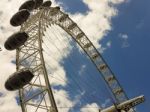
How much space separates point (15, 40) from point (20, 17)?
401 centimetres

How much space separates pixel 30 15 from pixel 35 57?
26.9ft

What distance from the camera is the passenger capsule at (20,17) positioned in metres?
44.6

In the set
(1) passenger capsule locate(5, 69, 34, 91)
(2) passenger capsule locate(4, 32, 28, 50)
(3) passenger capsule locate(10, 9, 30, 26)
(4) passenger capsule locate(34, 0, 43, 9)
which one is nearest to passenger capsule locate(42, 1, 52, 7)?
(4) passenger capsule locate(34, 0, 43, 9)

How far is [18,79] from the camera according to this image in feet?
120

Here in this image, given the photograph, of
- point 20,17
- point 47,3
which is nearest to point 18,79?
point 20,17

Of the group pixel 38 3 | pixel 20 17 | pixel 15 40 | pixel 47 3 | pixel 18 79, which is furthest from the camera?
pixel 47 3

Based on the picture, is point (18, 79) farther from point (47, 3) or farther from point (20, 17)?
point (47, 3)

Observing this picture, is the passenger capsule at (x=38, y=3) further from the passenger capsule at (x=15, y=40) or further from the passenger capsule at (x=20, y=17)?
the passenger capsule at (x=15, y=40)

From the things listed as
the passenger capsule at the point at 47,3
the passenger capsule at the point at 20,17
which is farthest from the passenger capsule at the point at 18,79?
the passenger capsule at the point at 47,3

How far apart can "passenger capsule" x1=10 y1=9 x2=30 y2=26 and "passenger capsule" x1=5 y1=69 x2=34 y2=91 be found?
9.84 m

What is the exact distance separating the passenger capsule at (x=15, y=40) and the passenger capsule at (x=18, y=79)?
5.84m

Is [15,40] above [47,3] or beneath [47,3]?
beneath

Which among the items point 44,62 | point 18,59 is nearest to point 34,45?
point 18,59

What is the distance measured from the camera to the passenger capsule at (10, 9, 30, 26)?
44625 mm
